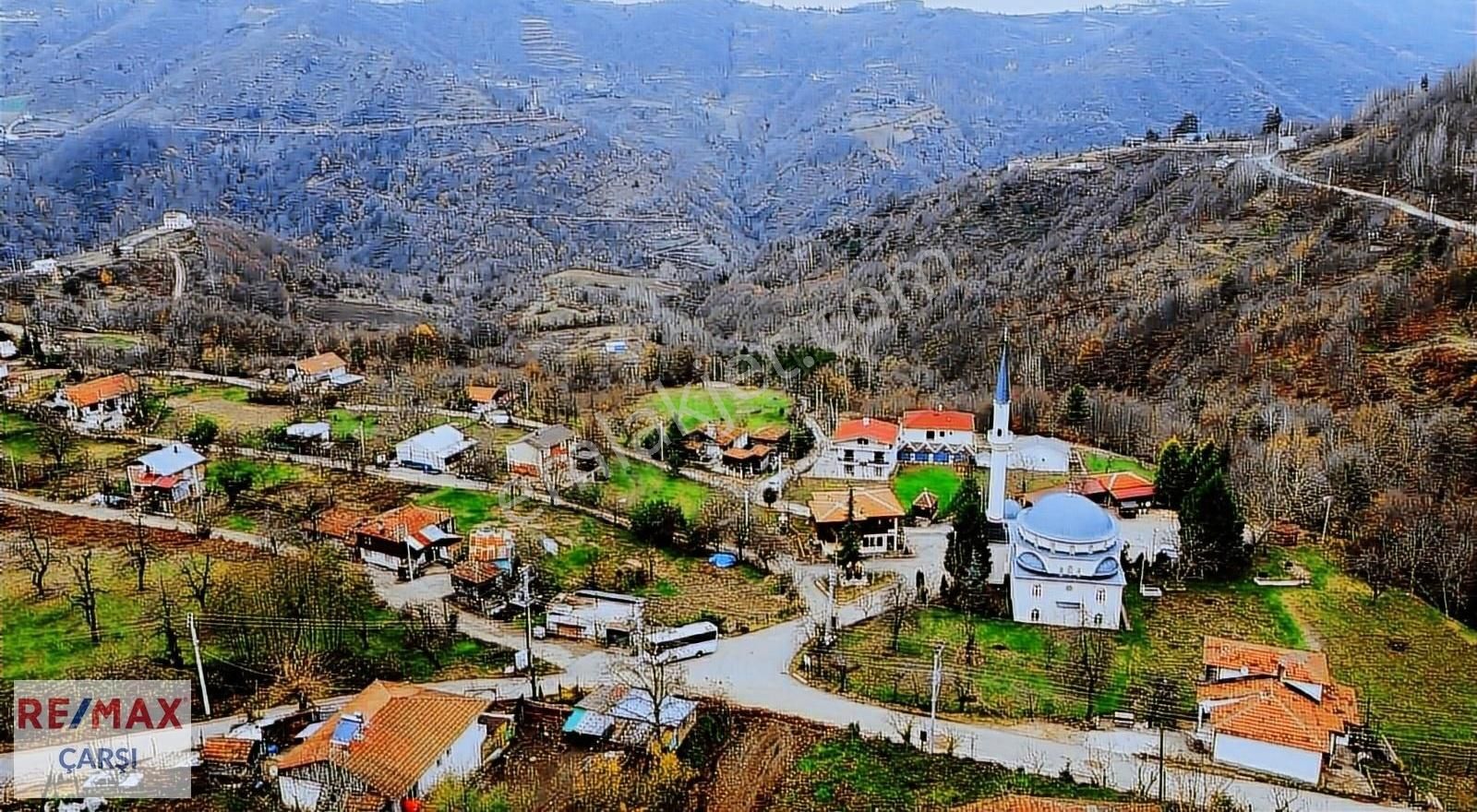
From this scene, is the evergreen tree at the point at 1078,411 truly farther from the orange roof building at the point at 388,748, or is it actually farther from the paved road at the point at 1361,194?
the orange roof building at the point at 388,748

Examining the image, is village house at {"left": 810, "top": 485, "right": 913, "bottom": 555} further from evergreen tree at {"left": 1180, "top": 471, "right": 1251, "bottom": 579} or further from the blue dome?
evergreen tree at {"left": 1180, "top": 471, "right": 1251, "bottom": 579}

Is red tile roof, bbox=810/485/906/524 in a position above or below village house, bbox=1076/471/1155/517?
above

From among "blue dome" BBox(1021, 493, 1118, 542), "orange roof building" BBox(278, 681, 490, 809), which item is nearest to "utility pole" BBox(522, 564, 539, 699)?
"orange roof building" BBox(278, 681, 490, 809)

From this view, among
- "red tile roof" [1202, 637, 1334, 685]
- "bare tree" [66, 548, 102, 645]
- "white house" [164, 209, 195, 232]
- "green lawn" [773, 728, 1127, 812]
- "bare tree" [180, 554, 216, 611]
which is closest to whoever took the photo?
"green lawn" [773, 728, 1127, 812]

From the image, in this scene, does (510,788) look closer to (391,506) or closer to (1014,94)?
(391,506)

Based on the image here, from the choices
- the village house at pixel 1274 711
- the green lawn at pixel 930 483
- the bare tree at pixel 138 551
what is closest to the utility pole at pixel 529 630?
the bare tree at pixel 138 551

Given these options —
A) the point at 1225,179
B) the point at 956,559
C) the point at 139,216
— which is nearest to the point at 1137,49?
the point at 1225,179
